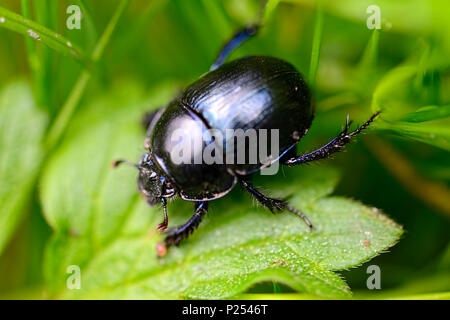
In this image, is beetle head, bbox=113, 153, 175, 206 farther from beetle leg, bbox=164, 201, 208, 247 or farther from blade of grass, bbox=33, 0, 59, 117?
blade of grass, bbox=33, 0, 59, 117

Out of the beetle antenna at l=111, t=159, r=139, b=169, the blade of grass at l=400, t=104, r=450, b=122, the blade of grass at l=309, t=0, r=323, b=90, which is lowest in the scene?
the blade of grass at l=400, t=104, r=450, b=122

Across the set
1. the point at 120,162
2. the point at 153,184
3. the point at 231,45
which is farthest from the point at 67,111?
the point at 231,45

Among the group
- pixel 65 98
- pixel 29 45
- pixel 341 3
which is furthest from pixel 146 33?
pixel 341 3

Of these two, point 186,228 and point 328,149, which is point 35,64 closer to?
point 186,228

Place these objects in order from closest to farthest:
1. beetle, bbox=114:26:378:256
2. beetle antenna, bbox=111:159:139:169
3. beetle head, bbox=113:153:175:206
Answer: beetle, bbox=114:26:378:256 < beetle head, bbox=113:153:175:206 < beetle antenna, bbox=111:159:139:169

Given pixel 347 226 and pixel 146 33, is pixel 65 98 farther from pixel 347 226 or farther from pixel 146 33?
pixel 347 226

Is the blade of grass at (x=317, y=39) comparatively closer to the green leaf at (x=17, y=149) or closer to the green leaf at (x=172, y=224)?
the green leaf at (x=172, y=224)

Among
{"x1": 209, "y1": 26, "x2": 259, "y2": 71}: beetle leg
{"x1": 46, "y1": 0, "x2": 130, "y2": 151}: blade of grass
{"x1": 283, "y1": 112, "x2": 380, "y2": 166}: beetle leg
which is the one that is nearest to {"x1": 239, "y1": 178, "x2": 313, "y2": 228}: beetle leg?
{"x1": 283, "y1": 112, "x2": 380, "y2": 166}: beetle leg
